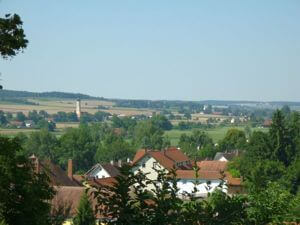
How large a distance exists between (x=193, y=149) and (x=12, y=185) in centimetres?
10931

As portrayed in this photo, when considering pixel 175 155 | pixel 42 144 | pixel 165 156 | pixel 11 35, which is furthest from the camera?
pixel 42 144

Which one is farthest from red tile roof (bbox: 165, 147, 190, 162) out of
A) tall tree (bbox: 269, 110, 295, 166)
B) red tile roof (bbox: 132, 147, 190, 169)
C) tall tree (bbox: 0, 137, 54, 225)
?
tall tree (bbox: 0, 137, 54, 225)

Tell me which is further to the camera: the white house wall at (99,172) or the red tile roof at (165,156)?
the white house wall at (99,172)

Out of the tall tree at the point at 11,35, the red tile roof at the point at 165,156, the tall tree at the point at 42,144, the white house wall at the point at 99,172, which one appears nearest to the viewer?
the tall tree at the point at 11,35

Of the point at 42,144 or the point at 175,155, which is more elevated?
the point at 175,155

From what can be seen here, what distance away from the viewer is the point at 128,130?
196m

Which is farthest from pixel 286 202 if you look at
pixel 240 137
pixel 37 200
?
pixel 240 137

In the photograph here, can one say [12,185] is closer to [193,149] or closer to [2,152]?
[2,152]

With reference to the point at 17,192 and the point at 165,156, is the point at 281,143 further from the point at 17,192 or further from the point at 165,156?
the point at 17,192

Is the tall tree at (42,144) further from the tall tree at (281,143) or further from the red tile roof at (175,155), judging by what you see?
the tall tree at (281,143)

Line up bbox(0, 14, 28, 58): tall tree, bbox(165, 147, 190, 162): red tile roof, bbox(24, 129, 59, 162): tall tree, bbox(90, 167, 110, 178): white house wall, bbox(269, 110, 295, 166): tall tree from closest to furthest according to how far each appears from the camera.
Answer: bbox(0, 14, 28, 58): tall tree < bbox(269, 110, 295, 166): tall tree < bbox(90, 167, 110, 178): white house wall < bbox(165, 147, 190, 162): red tile roof < bbox(24, 129, 59, 162): tall tree

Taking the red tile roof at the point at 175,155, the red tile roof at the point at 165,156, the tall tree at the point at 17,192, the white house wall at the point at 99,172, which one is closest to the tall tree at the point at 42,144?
the white house wall at the point at 99,172

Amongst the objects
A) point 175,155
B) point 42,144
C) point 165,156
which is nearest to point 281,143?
point 165,156

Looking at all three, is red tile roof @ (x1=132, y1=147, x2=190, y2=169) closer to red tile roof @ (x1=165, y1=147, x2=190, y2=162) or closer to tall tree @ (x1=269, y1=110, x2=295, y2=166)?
red tile roof @ (x1=165, y1=147, x2=190, y2=162)
